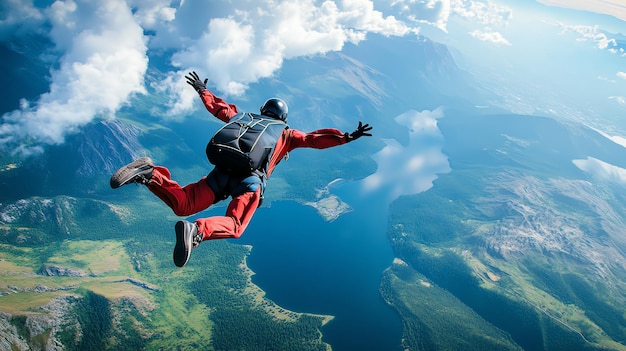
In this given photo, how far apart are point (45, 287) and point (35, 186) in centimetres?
8405

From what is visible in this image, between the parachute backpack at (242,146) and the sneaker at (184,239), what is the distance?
1.42 metres

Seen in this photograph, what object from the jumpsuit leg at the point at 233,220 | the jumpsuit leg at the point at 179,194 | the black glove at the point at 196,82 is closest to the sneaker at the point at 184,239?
the jumpsuit leg at the point at 233,220

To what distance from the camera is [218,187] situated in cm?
577

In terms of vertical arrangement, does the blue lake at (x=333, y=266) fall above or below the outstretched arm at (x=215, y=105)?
below

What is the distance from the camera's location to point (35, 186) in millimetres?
147750

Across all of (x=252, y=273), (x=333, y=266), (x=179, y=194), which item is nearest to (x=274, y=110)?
(x=179, y=194)

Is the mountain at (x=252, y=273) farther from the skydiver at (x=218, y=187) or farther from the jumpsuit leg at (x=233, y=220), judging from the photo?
the jumpsuit leg at (x=233, y=220)

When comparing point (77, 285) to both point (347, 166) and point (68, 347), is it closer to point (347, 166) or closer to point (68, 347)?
point (68, 347)

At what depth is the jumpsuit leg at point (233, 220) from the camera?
4551 millimetres

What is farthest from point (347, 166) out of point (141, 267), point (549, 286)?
point (141, 267)

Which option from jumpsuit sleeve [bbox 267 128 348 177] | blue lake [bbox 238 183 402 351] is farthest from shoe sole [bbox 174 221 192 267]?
blue lake [bbox 238 183 402 351]

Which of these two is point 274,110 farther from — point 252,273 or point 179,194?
point 252,273

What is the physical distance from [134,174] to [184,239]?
1315 millimetres

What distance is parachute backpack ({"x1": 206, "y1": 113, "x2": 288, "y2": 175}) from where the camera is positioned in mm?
5336
